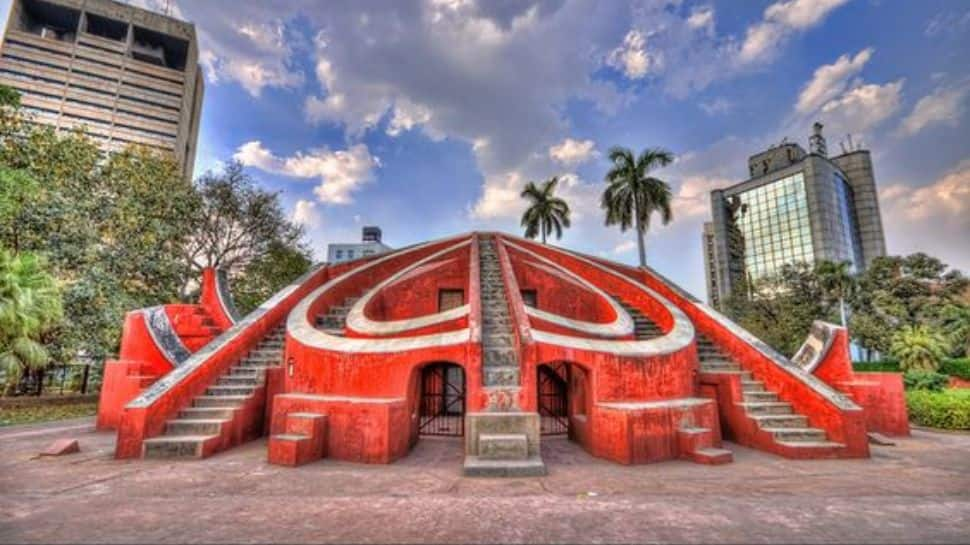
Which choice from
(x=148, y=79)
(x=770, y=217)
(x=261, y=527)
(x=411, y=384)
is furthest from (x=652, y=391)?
(x=148, y=79)

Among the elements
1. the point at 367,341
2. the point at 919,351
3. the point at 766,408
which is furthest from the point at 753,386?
the point at 919,351

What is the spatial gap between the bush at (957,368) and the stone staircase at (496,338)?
23.6 m

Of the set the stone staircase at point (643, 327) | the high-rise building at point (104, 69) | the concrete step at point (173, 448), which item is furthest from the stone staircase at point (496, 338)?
the high-rise building at point (104, 69)

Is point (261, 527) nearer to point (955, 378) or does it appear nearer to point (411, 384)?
point (411, 384)

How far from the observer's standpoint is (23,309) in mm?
9633

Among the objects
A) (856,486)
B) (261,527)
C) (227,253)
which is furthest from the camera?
(227,253)

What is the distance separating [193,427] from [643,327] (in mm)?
9399

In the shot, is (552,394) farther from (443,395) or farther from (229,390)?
(229,390)

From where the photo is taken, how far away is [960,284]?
1029 inches

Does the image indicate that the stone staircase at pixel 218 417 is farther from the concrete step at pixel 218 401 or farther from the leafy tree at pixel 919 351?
the leafy tree at pixel 919 351

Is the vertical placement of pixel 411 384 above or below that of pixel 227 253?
below

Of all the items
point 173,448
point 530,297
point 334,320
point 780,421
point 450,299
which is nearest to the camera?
point 173,448

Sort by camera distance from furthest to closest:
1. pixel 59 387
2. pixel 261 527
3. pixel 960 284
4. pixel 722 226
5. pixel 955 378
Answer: pixel 722 226 < pixel 960 284 < pixel 955 378 < pixel 59 387 < pixel 261 527

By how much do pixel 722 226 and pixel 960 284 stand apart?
24.5 meters
